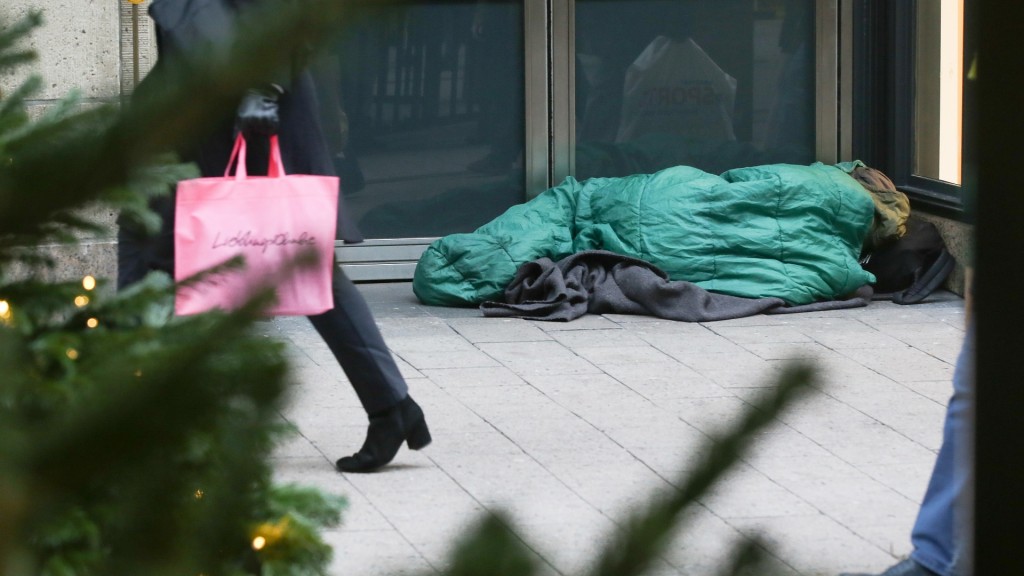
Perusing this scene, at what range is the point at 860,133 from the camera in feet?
27.6

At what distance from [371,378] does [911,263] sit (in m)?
4.07

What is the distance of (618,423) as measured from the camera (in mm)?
5176

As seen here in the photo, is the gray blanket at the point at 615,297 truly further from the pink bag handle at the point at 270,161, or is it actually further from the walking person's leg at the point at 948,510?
the walking person's leg at the point at 948,510

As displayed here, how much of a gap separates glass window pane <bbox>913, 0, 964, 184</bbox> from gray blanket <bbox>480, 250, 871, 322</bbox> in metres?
1.21

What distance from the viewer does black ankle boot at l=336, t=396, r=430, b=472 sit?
4.45 m

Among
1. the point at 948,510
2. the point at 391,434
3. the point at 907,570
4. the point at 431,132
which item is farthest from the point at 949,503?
the point at 431,132

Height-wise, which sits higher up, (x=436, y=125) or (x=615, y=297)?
(x=436, y=125)

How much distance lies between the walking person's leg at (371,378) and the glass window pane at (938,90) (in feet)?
14.5

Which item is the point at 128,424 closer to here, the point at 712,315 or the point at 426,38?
the point at 712,315

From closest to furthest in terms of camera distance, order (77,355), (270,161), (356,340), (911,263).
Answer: (77,355) < (270,161) < (356,340) < (911,263)

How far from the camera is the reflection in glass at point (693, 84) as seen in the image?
8234 mm

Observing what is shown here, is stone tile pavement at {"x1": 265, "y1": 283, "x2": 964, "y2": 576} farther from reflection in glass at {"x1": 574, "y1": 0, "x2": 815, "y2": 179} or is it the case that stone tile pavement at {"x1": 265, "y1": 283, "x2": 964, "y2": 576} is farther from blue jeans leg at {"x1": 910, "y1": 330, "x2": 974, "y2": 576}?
reflection in glass at {"x1": 574, "y1": 0, "x2": 815, "y2": 179}

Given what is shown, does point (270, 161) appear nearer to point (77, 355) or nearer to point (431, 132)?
point (77, 355)

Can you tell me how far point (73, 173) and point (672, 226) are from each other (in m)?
6.82
